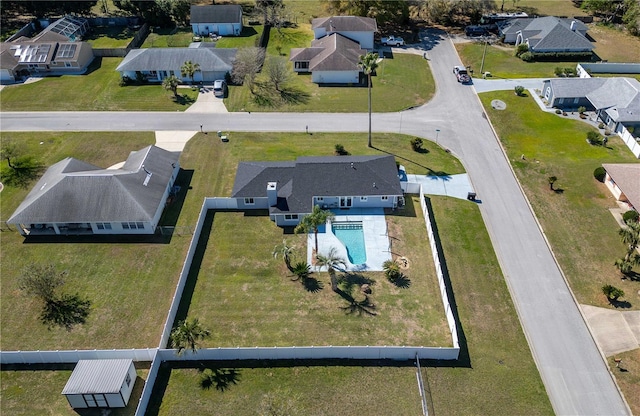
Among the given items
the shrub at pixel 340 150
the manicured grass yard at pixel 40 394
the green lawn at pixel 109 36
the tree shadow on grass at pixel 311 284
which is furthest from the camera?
the green lawn at pixel 109 36

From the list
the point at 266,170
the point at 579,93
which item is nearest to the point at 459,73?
the point at 579,93

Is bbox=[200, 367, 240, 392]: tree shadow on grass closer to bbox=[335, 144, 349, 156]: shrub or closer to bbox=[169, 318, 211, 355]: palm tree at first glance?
bbox=[169, 318, 211, 355]: palm tree

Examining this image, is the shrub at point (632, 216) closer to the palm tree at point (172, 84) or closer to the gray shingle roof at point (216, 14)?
the palm tree at point (172, 84)

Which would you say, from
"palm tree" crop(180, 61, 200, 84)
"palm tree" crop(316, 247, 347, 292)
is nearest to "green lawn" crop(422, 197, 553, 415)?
"palm tree" crop(316, 247, 347, 292)

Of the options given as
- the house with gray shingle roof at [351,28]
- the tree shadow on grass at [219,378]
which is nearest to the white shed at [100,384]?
the tree shadow on grass at [219,378]

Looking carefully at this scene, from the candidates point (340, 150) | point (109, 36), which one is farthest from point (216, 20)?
point (340, 150)

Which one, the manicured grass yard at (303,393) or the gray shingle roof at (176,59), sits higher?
the gray shingle roof at (176,59)

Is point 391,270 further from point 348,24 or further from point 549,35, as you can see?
point 549,35
